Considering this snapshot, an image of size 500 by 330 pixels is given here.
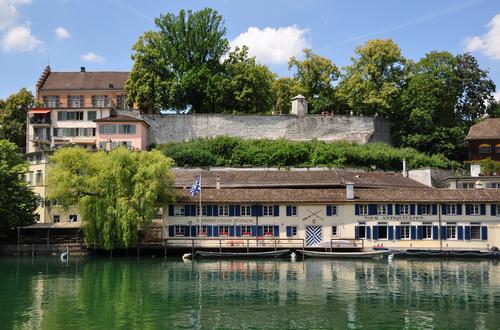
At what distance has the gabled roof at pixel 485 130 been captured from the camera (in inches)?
2896

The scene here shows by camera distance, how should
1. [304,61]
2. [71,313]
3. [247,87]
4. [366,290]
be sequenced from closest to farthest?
[71,313] < [366,290] < [247,87] < [304,61]

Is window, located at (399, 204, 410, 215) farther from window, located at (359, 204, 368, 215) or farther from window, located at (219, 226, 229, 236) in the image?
window, located at (219, 226, 229, 236)

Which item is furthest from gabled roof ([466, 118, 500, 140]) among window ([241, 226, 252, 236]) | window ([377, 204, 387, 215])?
window ([241, 226, 252, 236])

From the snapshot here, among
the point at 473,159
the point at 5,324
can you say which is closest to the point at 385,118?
the point at 473,159

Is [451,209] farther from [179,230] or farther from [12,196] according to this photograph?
[12,196]

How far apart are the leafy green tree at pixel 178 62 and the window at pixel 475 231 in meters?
35.8

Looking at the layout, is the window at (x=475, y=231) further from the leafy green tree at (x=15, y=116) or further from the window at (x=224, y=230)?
the leafy green tree at (x=15, y=116)

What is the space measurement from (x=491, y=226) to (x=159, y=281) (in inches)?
1208

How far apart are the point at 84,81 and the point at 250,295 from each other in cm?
6447

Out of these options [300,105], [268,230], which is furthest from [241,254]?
[300,105]

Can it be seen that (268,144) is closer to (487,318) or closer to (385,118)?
(385,118)

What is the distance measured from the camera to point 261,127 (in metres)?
78.0

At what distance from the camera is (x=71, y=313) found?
29875mm

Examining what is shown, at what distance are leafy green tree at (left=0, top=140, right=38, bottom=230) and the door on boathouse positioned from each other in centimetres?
2522
